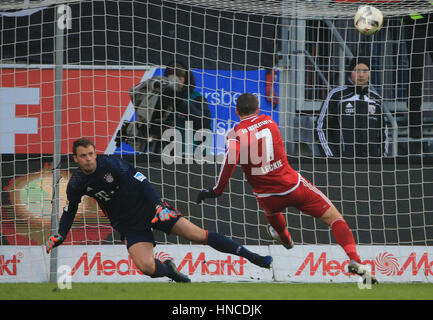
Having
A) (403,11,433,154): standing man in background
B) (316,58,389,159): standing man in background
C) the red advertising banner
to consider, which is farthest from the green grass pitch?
(403,11,433,154): standing man in background

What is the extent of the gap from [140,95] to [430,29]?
358 centimetres

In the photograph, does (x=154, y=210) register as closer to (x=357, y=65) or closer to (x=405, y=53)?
(x=357, y=65)

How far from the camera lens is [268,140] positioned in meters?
7.84

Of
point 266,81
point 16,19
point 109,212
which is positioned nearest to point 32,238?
point 109,212

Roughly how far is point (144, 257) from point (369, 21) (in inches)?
132

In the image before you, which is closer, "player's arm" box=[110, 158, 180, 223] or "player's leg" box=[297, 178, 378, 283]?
"player's arm" box=[110, 158, 180, 223]

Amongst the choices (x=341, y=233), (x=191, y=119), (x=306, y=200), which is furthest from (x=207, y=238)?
(x=191, y=119)

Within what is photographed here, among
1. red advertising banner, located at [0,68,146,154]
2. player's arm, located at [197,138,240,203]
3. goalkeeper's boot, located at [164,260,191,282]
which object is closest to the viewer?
player's arm, located at [197,138,240,203]

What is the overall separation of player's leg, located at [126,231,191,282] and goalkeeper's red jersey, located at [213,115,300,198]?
1.19m

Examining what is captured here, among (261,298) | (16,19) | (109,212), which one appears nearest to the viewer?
(261,298)

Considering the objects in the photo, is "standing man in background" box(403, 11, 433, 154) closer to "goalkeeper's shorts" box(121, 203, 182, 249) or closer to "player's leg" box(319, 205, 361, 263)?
"player's leg" box(319, 205, 361, 263)

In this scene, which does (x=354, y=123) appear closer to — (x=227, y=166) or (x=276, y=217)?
(x=276, y=217)

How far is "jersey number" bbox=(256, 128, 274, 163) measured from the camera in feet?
25.7

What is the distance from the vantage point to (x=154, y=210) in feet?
26.5
